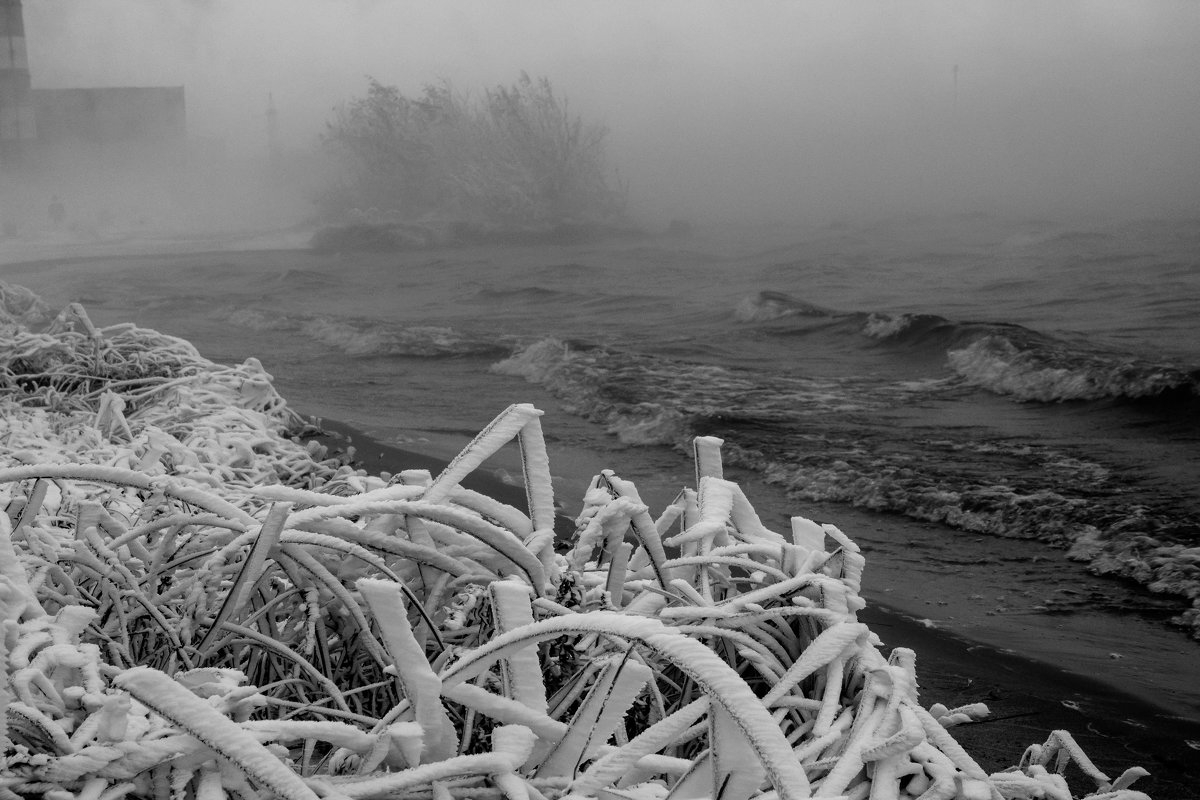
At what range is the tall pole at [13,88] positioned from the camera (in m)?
36.6

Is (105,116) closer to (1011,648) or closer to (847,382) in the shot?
(847,382)

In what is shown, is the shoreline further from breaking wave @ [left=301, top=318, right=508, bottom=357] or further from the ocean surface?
breaking wave @ [left=301, top=318, right=508, bottom=357]

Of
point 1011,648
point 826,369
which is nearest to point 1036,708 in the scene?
point 1011,648

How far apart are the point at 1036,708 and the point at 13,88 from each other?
44518mm

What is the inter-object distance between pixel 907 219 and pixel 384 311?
30.2 meters

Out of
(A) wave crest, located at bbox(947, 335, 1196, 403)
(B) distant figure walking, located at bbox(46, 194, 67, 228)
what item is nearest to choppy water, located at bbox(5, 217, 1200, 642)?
(A) wave crest, located at bbox(947, 335, 1196, 403)

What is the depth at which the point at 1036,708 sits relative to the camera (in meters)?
2.89

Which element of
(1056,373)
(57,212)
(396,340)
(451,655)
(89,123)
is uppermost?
(89,123)

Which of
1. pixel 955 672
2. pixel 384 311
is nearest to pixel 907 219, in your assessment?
pixel 384 311

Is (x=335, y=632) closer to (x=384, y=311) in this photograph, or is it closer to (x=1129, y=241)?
(x=384, y=311)

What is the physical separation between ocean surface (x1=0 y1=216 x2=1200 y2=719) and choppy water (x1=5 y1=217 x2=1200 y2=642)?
35 mm

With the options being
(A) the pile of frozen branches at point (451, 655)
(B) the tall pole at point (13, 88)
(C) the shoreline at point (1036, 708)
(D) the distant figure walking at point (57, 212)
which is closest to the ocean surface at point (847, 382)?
(C) the shoreline at point (1036, 708)

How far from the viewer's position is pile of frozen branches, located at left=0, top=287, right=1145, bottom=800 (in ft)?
2.70

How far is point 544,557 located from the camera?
124 cm
